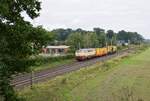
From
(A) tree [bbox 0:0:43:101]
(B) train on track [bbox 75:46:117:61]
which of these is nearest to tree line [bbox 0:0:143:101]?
(A) tree [bbox 0:0:43:101]

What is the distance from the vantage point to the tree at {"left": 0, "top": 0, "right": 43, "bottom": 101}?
52.2 feet

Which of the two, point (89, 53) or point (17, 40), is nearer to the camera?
point (17, 40)

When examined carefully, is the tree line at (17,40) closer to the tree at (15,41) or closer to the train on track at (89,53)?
the tree at (15,41)

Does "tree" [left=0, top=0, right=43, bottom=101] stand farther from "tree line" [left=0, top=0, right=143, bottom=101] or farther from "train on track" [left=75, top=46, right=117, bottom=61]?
"train on track" [left=75, top=46, right=117, bottom=61]

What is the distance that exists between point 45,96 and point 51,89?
3676 millimetres

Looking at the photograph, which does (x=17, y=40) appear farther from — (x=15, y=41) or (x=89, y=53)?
(x=89, y=53)

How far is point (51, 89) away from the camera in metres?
28.5

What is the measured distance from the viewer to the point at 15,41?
16.7m

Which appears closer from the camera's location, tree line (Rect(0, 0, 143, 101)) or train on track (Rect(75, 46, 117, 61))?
tree line (Rect(0, 0, 143, 101))

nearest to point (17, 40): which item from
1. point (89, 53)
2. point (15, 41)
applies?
point (15, 41)

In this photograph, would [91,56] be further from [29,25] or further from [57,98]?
[29,25]

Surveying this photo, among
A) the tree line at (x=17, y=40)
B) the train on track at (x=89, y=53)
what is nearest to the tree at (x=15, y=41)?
the tree line at (x=17, y=40)

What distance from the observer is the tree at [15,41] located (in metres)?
15.9

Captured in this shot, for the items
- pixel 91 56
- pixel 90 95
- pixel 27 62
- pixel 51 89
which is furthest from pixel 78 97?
pixel 91 56
